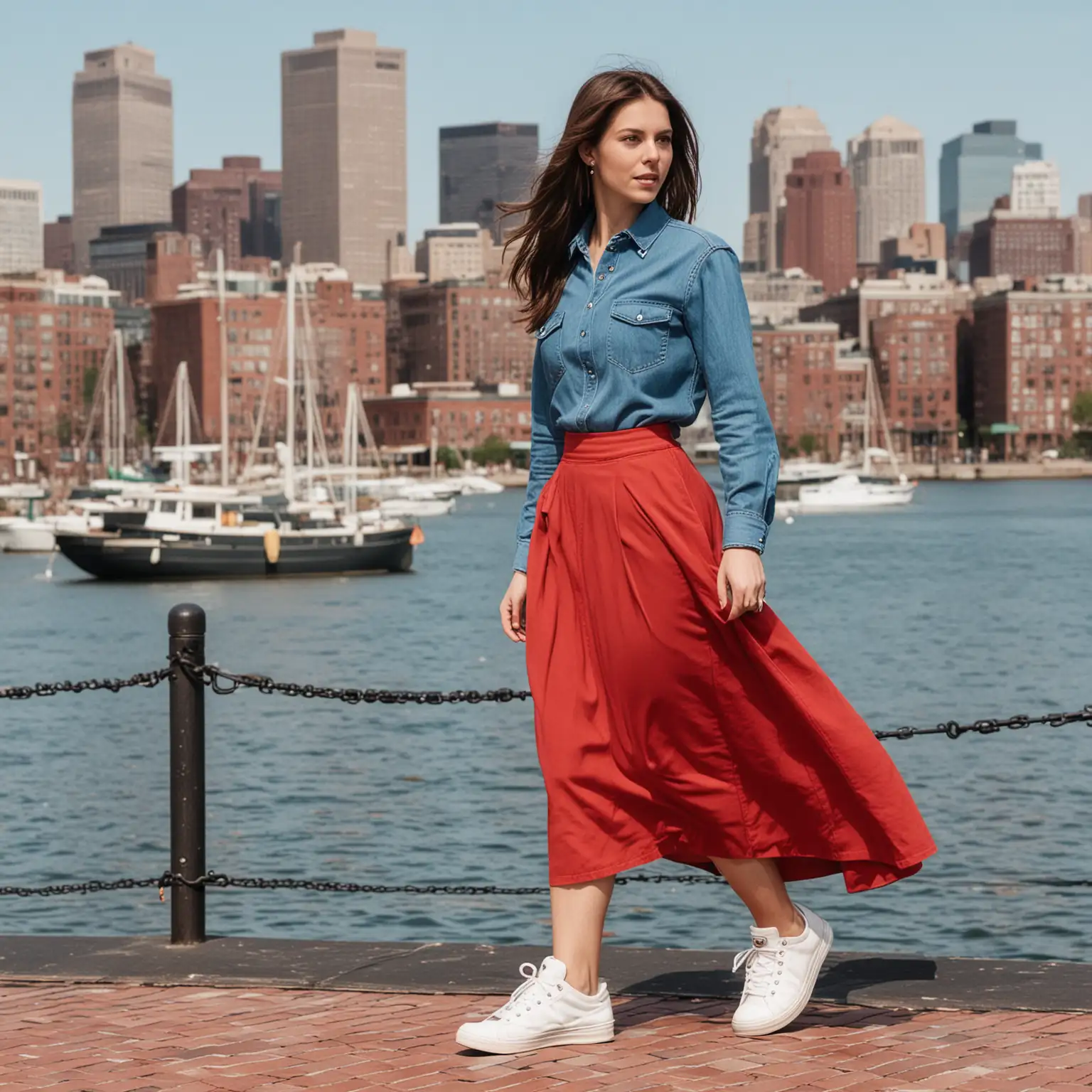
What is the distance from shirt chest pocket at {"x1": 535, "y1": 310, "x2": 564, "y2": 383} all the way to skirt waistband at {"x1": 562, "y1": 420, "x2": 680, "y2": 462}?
15 centimetres

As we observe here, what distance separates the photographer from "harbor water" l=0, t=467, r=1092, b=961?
13047 mm

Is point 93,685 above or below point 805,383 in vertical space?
below

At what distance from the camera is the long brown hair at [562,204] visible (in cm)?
447

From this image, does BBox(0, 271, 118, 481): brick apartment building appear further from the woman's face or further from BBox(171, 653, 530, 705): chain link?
the woman's face

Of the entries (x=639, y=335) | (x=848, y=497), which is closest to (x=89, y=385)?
(x=848, y=497)

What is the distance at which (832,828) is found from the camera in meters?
4.30

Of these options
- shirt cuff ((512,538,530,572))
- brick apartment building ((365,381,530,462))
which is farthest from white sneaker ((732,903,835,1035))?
brick apartment building ((365,381,530,462))

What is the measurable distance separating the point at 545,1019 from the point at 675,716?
0.69 metres

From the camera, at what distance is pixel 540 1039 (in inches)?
171

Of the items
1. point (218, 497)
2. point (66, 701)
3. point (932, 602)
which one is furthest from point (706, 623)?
point (218, 497)

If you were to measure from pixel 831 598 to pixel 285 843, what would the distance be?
106 feet

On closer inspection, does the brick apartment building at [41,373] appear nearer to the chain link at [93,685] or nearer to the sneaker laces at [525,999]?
the chain link at [93,685]

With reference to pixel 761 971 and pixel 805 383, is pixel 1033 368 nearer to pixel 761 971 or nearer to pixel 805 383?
pixel 805 383

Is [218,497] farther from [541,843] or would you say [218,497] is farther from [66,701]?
[541,843]
